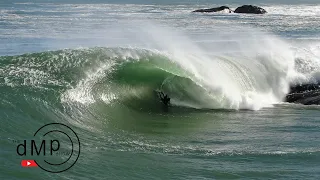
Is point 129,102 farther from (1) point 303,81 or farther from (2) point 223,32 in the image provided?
(2) point 223,32

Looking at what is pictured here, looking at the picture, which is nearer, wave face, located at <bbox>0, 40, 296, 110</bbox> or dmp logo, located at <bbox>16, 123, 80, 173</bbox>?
dmp logo, located at <bbox>16, 123, 80, 173</bbox>

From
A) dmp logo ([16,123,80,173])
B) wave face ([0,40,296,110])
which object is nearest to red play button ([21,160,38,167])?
dmp logo ([16,123,80,173])

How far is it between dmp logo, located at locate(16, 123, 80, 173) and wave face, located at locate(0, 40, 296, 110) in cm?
253

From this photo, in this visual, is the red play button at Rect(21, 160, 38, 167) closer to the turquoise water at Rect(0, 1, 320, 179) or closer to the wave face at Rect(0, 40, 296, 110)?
the turquoise water at Rect(0, 1, 320, 179)

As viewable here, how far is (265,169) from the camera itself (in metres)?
8.88

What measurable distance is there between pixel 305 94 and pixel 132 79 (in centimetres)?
550

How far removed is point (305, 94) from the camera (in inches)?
664

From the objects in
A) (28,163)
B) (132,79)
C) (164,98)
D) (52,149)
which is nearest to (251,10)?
(132,79)

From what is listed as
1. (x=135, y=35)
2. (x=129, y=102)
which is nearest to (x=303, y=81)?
(x=129, y=102)

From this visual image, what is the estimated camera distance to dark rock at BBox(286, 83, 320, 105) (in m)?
16.0

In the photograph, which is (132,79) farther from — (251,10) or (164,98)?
(251,10)

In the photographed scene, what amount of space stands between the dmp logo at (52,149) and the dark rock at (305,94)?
822 cm

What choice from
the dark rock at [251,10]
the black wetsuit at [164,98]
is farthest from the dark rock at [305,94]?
the dark rock at [251,10]

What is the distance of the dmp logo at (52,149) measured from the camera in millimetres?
8383
